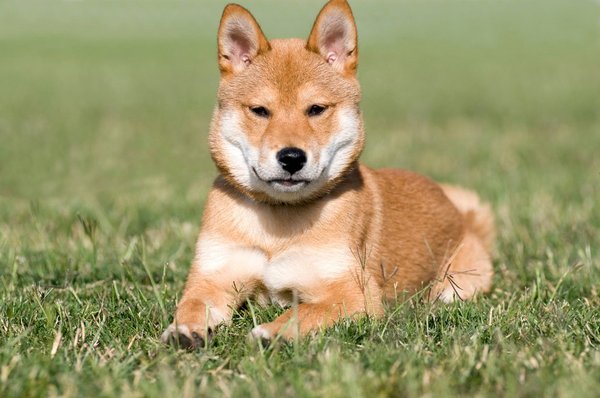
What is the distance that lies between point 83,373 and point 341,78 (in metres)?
2.37

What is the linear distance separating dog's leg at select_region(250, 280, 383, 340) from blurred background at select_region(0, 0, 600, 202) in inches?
161

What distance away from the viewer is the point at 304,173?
14.6ft

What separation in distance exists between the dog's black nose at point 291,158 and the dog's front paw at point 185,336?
0.96m

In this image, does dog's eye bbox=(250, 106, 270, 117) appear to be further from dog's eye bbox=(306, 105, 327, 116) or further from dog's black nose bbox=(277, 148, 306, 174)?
dog's black nose bbox=(277, 148, 306, 174)

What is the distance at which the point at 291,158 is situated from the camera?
436 centimetres

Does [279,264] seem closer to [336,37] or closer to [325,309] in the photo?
[325,309]

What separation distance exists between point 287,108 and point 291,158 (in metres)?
0.40

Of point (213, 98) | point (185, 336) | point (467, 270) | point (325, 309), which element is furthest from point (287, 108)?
point (213, 98)

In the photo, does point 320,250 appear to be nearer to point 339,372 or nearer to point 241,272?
point 241,272

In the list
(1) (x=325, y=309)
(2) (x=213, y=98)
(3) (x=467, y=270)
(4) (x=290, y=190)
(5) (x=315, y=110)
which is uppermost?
(5) (x=315, y=110)

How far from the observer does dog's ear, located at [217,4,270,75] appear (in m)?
4.86

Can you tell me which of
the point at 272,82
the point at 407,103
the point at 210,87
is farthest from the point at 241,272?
the point at 210,87

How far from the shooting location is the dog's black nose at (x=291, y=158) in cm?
436

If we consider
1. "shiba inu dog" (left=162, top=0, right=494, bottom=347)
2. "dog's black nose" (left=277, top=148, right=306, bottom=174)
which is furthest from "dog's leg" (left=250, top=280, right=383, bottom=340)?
"dog's black nose" (left=277, top=148, right=306, bottom=174)
